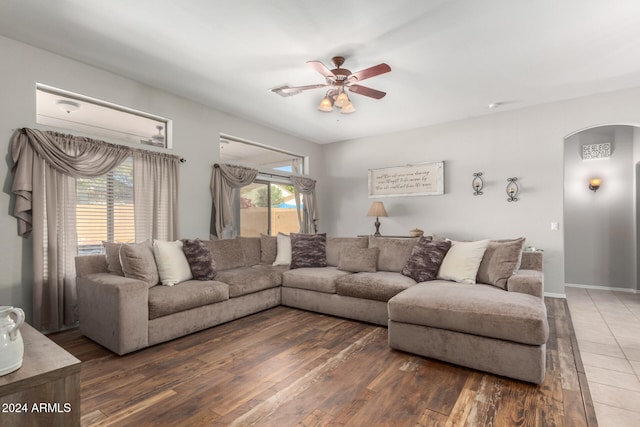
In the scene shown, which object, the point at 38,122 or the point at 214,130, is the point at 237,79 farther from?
the point at 38,122

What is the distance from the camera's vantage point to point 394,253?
3898mm

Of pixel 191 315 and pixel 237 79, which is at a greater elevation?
pixel 237 79

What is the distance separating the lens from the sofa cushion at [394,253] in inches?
150

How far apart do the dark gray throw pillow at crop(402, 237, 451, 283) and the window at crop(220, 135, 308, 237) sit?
3.01 metres

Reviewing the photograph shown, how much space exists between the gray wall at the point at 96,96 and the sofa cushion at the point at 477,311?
126 inches

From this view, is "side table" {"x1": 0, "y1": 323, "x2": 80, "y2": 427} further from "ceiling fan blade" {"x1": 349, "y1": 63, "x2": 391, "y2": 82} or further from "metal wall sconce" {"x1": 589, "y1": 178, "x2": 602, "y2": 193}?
"metal wall sconce" {"x1": 589, "y1": 178, "x2": 602, "y2": 193}

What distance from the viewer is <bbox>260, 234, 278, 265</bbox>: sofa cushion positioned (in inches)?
180

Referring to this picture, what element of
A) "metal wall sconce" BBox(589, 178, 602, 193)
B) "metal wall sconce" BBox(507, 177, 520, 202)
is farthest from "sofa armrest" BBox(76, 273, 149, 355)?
"metal wall sconce" BBox(589, 178, 602, 193)

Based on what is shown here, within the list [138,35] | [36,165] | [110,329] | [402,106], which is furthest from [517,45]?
[36,165]

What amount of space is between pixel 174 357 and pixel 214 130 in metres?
3.31

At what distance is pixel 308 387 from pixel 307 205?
4.54m

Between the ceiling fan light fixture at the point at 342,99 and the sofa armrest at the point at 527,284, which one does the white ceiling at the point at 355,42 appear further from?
the sofa armrest at the point at 527,284

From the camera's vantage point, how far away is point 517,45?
119 inches

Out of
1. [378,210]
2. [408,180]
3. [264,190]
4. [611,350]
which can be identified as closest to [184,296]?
[264,190]
